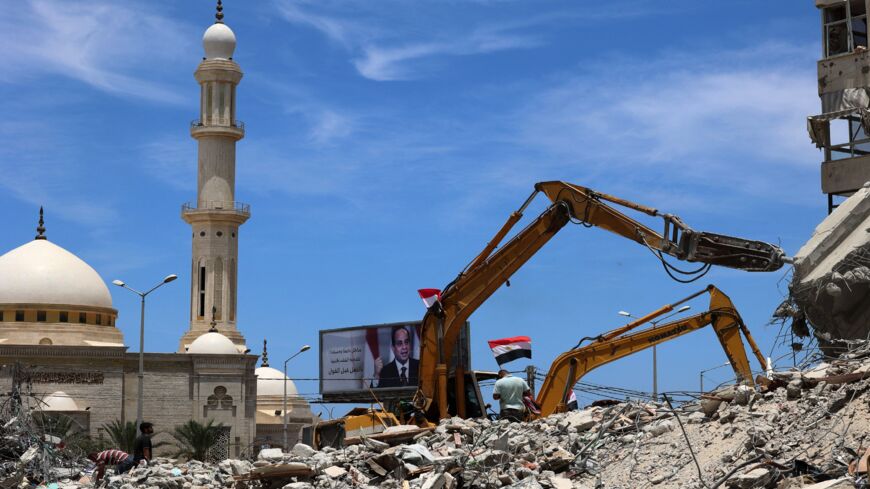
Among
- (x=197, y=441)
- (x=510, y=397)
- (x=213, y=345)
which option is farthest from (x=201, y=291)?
(x=510, y=397)

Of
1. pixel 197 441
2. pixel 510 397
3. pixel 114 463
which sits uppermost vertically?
pixel 197 441

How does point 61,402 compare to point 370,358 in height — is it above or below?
below

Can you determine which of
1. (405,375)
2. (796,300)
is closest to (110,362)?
(405,375)

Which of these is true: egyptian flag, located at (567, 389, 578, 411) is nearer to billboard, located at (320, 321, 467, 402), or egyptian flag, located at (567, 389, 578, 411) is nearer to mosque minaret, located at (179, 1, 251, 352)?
billboard, located at (320, 321, 467, 402)

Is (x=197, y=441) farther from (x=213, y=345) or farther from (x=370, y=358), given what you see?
(x=213, y=345)

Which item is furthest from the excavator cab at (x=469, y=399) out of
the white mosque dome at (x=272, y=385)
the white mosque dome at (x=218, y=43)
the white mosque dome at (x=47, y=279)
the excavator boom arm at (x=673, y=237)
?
the white mosque dome at (x=272, y=385)

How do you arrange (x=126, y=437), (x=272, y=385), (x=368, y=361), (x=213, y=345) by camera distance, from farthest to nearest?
(x=272, y=385) < (x=213, y=345) < (x=368, y=361) < (x=126, y=437)

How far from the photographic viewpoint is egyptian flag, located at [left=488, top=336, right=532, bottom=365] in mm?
21734

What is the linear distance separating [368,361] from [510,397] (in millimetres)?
33079

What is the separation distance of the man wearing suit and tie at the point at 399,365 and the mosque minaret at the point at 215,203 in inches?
545

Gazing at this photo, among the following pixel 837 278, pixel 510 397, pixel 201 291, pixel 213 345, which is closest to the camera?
pixel 837 278

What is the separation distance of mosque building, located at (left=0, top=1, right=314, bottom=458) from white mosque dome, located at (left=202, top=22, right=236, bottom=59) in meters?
0.05

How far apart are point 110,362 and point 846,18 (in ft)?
127

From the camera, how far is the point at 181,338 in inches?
2418
